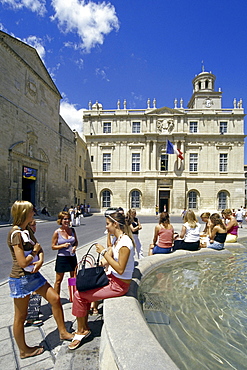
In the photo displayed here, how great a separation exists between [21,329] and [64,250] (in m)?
1.59

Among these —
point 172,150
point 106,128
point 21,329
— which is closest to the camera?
point 21,329

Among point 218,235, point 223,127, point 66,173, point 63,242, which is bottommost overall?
point 218,235

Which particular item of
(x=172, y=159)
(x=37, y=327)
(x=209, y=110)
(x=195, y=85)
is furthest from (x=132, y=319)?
(x=195, y=85)

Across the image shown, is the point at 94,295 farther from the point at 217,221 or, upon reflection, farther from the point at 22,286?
the point at 217,221

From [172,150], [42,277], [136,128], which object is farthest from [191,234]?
[136,128]

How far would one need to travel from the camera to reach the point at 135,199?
3666 cm

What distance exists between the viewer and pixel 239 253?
22.6ft

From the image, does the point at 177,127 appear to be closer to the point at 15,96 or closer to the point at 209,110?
the point at 209,110

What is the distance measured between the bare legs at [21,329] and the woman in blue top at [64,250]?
132 centimetres

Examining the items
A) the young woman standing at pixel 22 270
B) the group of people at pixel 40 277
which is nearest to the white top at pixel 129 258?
the group of people at pixel 40 277

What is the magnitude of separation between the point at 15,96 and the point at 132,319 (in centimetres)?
2154

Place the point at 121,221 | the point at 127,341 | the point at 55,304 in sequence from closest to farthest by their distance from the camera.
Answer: the point at 127,341 → the point at 55,304 → the point at 121,221

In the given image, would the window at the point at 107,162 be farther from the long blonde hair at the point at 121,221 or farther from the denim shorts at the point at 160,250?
the long blonde hair at the point at 121,221

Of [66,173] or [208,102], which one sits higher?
[208,102]
